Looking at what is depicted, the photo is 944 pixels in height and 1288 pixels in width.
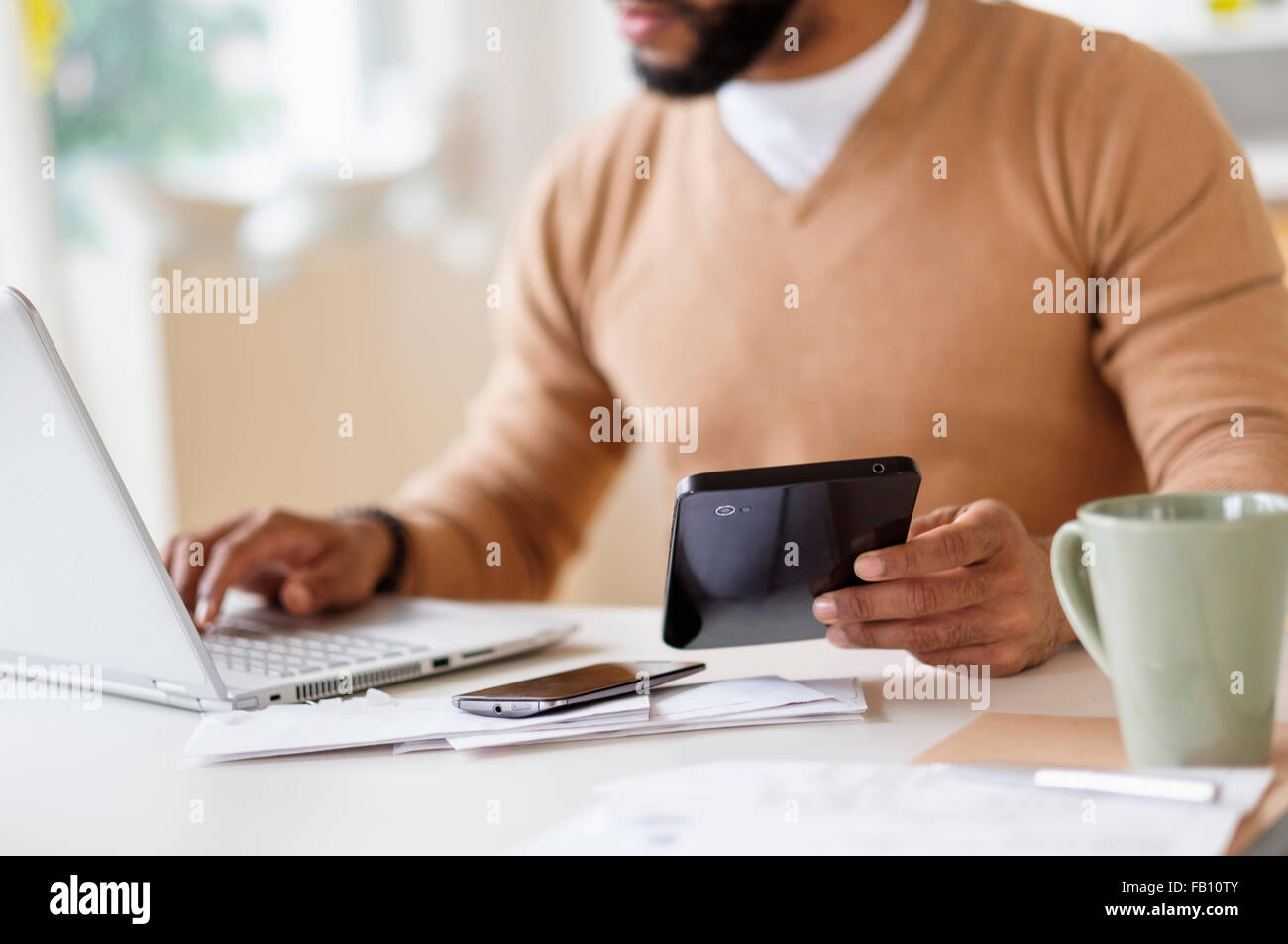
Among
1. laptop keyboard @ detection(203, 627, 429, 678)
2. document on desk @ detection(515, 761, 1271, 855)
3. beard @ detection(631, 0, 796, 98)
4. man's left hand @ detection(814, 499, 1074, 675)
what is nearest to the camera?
document on desk @ detection(515, 761, 1271, 855)

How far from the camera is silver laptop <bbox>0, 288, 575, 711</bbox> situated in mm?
693

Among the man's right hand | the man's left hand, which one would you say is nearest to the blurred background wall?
the man's right hand

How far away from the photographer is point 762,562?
73 centimetres

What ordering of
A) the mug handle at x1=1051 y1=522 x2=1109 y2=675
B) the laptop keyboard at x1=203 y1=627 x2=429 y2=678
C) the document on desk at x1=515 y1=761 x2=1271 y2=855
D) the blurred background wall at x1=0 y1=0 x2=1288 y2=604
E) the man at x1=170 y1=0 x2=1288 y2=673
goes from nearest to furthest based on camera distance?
1. the document on desk at x1=515 y1=761 x2=1271 y2=855
2. the mug handle at x1=1051 y1=522 x2=1109 y2=675
3. the laptop keyboard at x1=203 y1=627 x2=429 y2=678
4. the man at x1=170 y1=0 x2=1288 y2=673
5. the blurred background wall at x1=0 y1=0 x2=1288 y2=604

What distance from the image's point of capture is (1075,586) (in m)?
0.64

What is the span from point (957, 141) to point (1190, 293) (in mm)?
271

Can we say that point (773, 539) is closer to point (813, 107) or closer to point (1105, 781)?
point (1105, 781)

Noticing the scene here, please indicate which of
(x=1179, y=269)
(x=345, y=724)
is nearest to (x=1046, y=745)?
(x=345, y=724)

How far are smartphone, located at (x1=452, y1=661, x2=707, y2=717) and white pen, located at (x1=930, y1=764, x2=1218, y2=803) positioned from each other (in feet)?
0.68

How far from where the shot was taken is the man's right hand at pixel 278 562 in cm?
101

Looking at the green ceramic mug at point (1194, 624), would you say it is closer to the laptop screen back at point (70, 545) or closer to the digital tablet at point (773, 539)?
the digital tablet at point (773, 539)

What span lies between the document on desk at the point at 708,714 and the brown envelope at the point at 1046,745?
0.22 ft

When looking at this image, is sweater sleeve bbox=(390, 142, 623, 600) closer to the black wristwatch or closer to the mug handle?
the black wristwatch

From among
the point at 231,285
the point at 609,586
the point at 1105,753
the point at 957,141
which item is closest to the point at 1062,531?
the point at 1105,753
